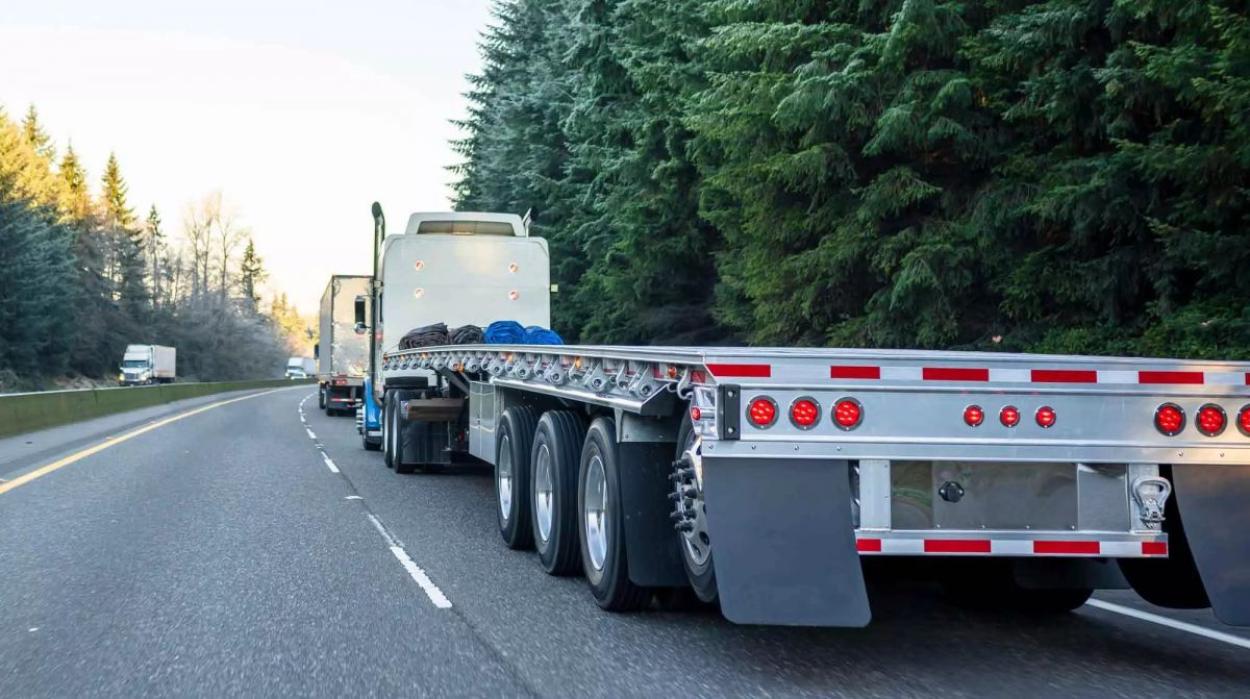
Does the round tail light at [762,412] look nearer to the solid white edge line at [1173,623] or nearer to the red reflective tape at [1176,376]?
the red reflective tape at [1176,376]

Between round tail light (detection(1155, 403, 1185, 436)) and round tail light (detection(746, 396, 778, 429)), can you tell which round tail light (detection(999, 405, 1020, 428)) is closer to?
round tail light (detection(1155, 403, 1185, 436))

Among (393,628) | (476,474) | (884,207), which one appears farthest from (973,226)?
(393,628)

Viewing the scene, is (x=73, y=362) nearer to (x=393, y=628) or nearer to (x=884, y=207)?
(x=884, y=207)

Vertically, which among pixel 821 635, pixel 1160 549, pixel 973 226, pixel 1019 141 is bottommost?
pixel 821 635

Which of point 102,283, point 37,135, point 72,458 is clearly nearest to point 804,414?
point 72,458

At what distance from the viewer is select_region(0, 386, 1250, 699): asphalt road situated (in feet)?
18.5

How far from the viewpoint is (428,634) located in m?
6.56

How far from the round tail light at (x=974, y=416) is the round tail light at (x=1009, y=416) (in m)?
0.09

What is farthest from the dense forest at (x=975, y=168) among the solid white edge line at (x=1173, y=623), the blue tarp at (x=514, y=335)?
the solid white edge line at (x=1173, y=623)

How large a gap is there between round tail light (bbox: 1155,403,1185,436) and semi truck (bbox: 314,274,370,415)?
87.0 ft

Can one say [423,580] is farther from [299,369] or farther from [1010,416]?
[299,369]

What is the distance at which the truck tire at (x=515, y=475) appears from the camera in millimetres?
9336

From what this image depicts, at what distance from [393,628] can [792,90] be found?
12255 millimetres

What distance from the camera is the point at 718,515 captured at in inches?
222
